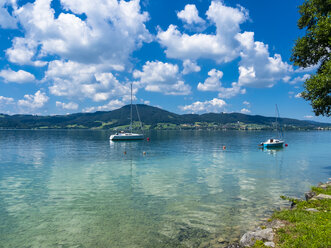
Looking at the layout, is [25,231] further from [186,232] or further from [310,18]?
[310,18]

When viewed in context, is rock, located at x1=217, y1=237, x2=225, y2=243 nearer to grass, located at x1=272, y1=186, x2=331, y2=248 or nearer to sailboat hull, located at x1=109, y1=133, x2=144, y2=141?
grass, located at x1=272, y1=186, x2=331, y2=248

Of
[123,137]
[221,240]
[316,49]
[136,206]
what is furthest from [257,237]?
[123,137]

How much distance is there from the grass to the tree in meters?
18.0

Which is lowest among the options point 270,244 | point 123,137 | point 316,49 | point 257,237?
point 257,237

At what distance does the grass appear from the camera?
10115mm

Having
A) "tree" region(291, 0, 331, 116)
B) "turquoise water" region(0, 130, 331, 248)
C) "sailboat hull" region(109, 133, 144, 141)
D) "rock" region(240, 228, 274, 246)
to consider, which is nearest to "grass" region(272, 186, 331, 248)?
"rock" region(240, 228, 274, 246)

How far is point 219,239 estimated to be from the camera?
1441 cm

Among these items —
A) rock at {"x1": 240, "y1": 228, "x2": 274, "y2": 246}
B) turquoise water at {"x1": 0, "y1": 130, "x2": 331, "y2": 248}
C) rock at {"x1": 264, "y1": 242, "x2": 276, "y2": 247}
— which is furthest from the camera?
turquoise water at {"x1": 0, "y1": 130, "x2": 331, "y2": 248}

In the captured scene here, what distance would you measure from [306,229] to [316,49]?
2967 cm

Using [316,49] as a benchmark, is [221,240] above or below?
below

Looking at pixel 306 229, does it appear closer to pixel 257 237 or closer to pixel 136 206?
pixel 257 237

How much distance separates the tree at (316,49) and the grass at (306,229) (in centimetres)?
1803

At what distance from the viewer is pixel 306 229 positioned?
1154 cm

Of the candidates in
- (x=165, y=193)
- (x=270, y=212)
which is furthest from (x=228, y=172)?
(x=270, y=212)
